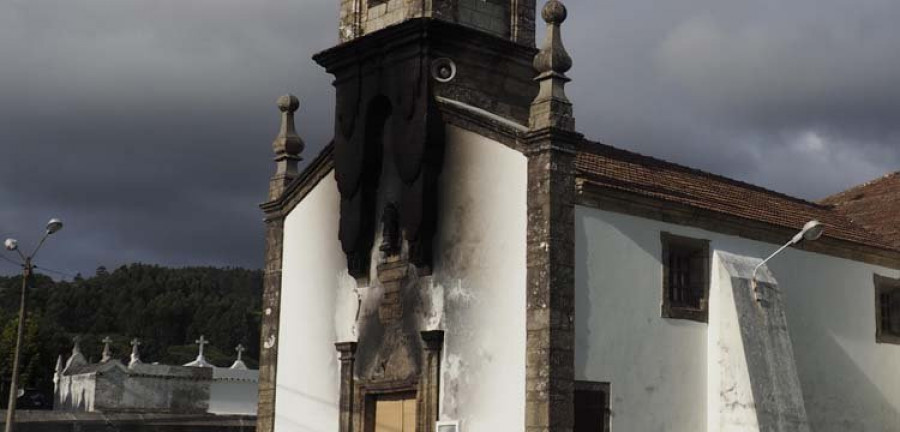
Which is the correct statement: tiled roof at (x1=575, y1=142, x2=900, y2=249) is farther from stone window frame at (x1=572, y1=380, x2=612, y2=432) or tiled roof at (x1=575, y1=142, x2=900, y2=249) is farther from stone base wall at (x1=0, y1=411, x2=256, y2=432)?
stone base wall at (x1=0, y1=411, x2=256, y2=432)

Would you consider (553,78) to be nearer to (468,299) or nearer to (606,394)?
(468,299)

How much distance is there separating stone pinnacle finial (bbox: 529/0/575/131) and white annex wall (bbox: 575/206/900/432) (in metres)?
1.47

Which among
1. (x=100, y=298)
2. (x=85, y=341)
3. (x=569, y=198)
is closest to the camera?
(x=569, y=198)

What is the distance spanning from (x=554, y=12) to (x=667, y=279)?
4714 mm

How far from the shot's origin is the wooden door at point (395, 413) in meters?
20.5

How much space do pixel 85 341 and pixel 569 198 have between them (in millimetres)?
70765

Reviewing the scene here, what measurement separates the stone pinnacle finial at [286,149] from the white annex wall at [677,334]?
732 centimetres

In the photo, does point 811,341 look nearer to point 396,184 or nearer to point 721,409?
point 721,409

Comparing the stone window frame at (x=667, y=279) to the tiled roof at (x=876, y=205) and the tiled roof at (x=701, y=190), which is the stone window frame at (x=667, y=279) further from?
the tiled roof at (x=876, y=205)

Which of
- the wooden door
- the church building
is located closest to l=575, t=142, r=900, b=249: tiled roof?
the church building

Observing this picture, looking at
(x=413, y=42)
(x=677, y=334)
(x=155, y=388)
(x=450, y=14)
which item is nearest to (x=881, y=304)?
(x=677, y=334)

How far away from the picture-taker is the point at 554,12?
64.4ft

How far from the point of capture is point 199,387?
39781 mm

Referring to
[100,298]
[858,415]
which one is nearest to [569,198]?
[858,415]
